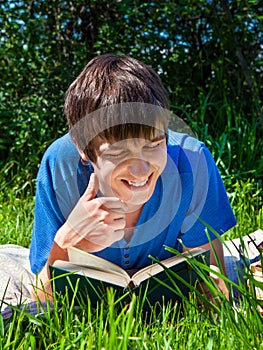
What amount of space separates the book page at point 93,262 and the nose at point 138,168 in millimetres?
281

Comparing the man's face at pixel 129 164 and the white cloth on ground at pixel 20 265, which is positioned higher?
the man's face at pixel 129 164

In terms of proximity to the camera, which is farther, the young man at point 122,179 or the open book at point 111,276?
the young man at point 122,179

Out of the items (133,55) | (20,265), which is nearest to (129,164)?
(20,265)

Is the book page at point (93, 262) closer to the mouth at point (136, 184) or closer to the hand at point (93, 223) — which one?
the hand at point (93, 223)

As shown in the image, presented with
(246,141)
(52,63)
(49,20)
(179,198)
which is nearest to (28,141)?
(52,63)

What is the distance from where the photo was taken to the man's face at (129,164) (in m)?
1.85

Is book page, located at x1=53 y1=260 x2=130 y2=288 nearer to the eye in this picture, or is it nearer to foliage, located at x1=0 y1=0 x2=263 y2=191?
the eye

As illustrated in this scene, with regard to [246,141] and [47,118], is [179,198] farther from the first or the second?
[47,118]

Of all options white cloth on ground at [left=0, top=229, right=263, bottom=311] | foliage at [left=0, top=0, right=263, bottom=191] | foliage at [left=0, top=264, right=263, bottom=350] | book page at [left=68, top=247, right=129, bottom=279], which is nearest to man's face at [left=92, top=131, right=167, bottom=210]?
book page at [left=68, top=247, right=129, bottom=279]

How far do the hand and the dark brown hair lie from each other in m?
0.18

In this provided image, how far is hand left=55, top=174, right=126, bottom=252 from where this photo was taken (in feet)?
6.11

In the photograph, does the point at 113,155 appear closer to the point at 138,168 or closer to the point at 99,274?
the point at 138,168

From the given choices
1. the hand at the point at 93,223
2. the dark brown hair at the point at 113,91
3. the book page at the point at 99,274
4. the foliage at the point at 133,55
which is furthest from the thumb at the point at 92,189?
the foliage at the point at 133,55

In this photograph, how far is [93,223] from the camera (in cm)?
188
